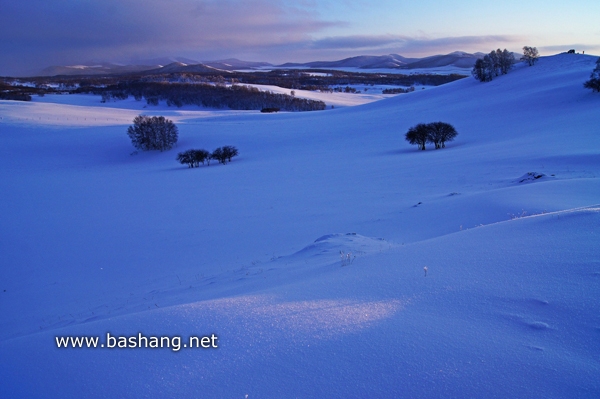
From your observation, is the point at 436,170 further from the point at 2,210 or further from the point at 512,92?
the point at 512,92

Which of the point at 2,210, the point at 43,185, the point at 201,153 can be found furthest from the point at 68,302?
the point at 201,153

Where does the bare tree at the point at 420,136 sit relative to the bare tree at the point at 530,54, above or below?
below

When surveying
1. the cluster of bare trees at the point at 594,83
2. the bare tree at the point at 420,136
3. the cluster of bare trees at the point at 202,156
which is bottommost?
the cluster of bare trees at the point at 202,156

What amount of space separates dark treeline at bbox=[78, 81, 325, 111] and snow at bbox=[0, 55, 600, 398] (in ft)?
258

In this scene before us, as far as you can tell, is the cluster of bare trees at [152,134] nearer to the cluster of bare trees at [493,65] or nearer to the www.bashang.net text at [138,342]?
the www.bashang.net text at [138,342]

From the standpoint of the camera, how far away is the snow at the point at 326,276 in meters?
2.81

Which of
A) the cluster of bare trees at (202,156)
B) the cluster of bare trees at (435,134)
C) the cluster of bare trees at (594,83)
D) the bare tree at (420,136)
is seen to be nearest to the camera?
the cluster of bare trees at (435,134)

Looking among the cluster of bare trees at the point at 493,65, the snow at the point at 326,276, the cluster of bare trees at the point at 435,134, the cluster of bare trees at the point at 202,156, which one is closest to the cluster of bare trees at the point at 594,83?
the snow at the point at 326,276

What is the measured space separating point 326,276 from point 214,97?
112 m

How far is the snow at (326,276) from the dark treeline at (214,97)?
78631 mm

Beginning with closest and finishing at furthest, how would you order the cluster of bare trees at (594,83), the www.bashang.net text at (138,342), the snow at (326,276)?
the snow at (326,276)
the www.bashang.net text at (138,342)
the cluster of bare trees at (594,83)

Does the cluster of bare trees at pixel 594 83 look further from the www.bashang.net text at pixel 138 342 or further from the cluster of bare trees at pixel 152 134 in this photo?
the cluster of bare trees at pixel 152 134

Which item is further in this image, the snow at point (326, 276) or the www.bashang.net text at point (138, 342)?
the www.bashang.net text at point (138, 342)

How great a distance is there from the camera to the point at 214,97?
362 ft
